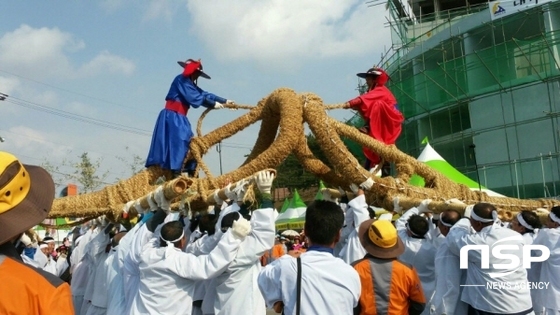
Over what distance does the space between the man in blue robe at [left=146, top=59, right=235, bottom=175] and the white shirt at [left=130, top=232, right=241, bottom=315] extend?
2084mm

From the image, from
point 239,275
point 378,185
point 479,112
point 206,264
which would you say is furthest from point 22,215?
point 479,112

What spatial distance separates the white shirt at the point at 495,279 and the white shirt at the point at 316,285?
188 centimetres

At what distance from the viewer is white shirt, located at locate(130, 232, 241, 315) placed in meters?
3.67

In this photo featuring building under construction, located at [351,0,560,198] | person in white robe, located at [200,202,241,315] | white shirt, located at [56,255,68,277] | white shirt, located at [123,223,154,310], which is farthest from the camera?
building under construction, located at [351,0,560,198]

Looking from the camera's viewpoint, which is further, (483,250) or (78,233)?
(78,233)

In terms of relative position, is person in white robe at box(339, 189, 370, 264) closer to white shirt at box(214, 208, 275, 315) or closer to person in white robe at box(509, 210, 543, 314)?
white shirt at box(214, 208, 275, 315)

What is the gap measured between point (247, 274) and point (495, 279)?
204 centimetres

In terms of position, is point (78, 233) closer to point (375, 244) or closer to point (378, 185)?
point (378, 185)

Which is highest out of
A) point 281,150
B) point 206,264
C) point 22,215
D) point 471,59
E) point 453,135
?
point 471,59

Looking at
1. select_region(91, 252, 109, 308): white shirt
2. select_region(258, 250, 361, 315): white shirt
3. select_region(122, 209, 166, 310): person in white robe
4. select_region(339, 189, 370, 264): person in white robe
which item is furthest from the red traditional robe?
select_region(258, 250, 361, 315): white shirt

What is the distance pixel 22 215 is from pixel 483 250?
3.63m

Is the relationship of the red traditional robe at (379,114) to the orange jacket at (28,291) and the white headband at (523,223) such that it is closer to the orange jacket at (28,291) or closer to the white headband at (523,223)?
the white headband at (523,223)

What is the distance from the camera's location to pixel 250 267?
164 inches

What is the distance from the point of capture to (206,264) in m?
3.69
